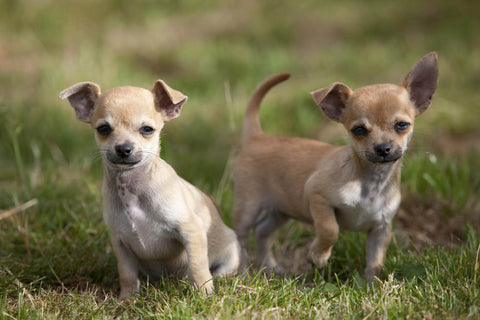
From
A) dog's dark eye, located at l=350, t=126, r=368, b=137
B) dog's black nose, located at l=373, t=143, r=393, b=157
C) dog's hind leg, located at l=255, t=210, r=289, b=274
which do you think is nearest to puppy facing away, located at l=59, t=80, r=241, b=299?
dog's hind leg, located at l=255, t=210, r=289, b=274

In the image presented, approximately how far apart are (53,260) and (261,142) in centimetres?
201

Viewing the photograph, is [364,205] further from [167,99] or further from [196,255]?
[167,99]

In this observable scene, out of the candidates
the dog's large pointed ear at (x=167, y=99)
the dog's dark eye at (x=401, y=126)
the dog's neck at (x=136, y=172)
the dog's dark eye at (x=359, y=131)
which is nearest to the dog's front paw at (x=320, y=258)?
the dog's dark eye at (x=359, y=131)

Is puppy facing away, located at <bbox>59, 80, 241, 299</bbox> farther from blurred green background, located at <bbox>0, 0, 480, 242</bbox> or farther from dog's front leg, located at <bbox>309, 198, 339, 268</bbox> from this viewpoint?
dog's front leg, located at <bbox>309, 198, 339, 268</bbox>

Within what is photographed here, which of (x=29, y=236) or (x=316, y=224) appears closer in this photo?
(x=316, y=224)

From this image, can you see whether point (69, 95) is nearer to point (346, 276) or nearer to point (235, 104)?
point (346, 276)

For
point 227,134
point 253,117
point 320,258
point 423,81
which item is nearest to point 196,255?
point 320,258

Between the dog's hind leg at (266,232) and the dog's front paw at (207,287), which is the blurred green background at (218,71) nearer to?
the dog's hind leg at (266,232)


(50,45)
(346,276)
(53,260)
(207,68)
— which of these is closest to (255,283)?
(346,276)

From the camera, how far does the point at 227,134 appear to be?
793 centimetres

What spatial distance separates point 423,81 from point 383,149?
0.73 meters

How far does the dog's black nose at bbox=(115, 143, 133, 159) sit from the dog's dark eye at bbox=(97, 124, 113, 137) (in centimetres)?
19

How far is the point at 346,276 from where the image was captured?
15.3ft

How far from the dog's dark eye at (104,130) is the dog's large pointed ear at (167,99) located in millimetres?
406
